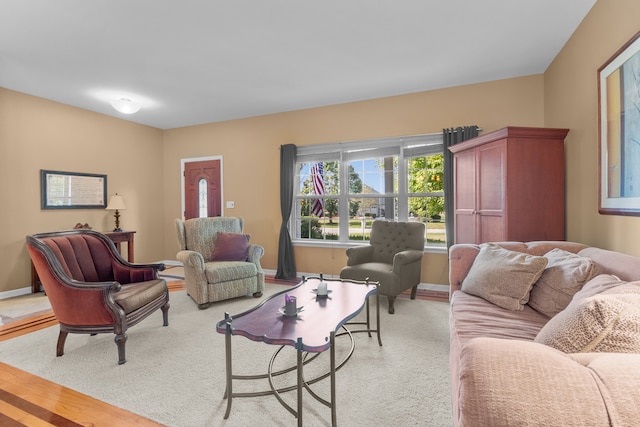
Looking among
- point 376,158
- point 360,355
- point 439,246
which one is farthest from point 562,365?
point 376,158

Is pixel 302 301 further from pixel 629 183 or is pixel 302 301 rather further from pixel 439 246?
pixel 439 246

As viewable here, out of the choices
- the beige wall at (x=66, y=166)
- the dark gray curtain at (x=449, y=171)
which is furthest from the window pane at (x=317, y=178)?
the beige wall at (x=66, y=166)

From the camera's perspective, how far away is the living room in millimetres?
2615

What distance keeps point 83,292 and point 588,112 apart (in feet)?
14.0

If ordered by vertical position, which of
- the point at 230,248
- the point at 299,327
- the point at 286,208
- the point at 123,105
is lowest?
the point at 299,327

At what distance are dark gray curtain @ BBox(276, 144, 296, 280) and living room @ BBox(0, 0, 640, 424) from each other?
0.19 m

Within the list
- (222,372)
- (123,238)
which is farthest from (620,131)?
(123,238)

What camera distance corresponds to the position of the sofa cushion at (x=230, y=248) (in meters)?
4.09

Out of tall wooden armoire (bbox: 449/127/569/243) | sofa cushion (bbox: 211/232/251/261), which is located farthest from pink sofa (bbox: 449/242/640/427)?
sofa cushion (bbox: 211/232/251/261)

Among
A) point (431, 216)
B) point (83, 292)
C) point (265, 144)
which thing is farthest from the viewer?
point (265, 144)

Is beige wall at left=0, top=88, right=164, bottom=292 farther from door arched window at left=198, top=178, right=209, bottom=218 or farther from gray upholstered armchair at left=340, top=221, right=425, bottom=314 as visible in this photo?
gray upholstered armchair at left=340, top=221, right=425, bottom=314

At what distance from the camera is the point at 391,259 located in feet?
13.0

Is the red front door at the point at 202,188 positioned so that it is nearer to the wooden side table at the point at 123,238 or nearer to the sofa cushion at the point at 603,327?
the wooden side table at the point at 123,238

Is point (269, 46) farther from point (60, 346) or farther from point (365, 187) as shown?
point (60, 346)
